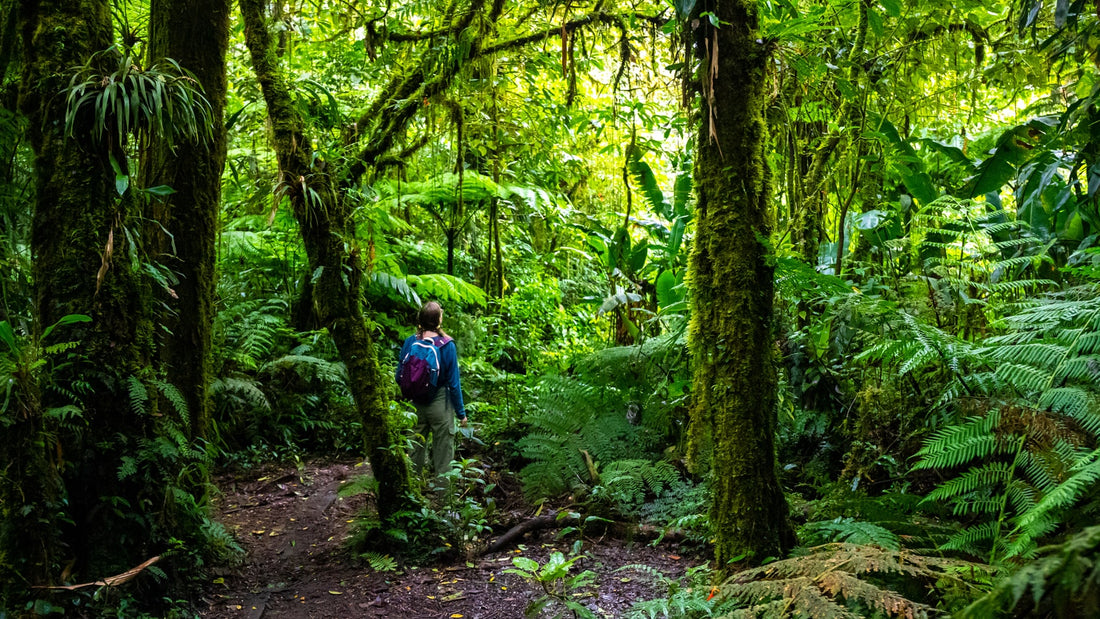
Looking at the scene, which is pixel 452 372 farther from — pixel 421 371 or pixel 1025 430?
pixel 1025 430

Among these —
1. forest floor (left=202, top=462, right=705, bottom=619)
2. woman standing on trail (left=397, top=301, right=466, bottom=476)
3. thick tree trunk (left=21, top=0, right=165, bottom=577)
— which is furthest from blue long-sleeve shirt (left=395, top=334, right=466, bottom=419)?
thick tree trunk (left=21, top=0, right=165, bottom=577)

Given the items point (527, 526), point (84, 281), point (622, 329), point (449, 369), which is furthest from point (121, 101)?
point (622, 329)

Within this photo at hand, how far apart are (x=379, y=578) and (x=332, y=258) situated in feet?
6.94

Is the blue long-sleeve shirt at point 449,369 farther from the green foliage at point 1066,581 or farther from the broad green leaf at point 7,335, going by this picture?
the green foliage at point 1066,581

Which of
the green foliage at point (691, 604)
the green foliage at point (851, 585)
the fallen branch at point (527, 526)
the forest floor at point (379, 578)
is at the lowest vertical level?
the forest floor at point (379, 578)

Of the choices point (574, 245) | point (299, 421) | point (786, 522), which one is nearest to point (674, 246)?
point (786, 522)

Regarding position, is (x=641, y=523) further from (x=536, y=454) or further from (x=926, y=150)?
(x=926, y=150)

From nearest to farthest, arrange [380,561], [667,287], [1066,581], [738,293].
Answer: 1. [1066,581]
2. [738,293]
3. [380,561]
4. [667,287]

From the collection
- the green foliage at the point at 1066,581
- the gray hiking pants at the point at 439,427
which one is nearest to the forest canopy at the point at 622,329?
the green foliage at the point at 1066,581

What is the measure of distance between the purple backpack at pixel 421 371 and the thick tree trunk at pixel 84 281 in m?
2.16

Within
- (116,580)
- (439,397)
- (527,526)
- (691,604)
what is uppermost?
(439,397)

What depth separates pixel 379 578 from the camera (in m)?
4.24

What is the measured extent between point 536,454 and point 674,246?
2.04m

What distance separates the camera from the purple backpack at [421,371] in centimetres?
528
